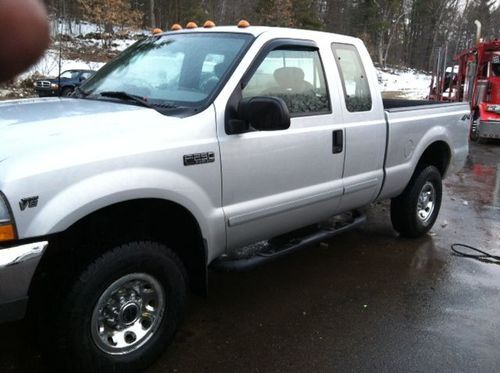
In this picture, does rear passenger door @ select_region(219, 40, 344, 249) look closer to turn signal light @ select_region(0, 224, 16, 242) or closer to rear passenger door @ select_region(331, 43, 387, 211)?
rear passenger door @ select_region(331, 43, 387, 211)

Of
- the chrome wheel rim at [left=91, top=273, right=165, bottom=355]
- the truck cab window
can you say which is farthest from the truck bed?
the chrome wheel rim at [left=91, top=273, right=165, bottom=355]

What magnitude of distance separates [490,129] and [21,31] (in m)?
13.9

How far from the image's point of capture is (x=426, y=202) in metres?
5.64

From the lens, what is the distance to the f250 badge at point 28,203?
7.47 feet

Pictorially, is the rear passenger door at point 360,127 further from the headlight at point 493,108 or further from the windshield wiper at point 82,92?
the headlight at point 493,108

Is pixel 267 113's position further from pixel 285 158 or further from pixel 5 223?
pixel 5 223

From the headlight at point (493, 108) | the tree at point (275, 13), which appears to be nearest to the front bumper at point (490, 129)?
the headlight at point (493, 108)

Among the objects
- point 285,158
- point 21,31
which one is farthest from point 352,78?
point 21,31

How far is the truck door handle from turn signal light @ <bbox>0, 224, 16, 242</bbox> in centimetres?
244

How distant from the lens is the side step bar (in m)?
3.46

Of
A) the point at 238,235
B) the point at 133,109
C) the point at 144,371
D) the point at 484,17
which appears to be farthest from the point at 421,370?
the point at 484,17

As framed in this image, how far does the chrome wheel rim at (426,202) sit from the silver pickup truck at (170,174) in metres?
1.00

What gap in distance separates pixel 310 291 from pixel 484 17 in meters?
62.8

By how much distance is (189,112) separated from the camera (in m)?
3.13
